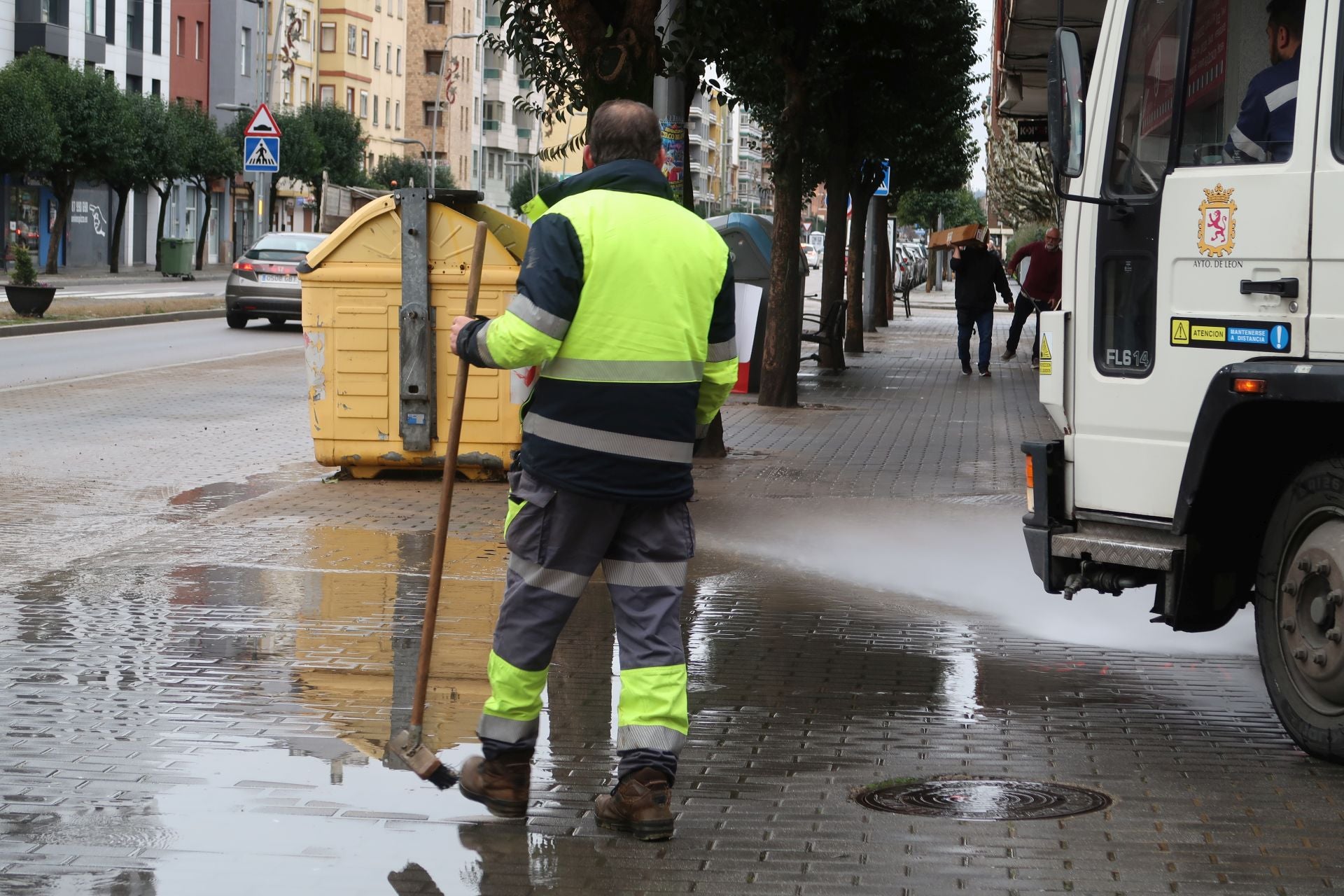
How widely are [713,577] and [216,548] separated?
2523 mm

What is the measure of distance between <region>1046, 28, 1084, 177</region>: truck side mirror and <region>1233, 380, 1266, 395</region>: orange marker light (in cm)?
97

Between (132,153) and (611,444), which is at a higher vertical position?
(132,153)

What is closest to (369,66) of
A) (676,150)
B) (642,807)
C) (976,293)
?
(976,293)

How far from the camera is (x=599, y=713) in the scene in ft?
19.9

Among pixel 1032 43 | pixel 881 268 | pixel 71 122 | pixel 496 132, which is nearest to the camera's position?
pixel 1032 43

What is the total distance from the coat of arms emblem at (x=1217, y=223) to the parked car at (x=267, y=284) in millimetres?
25196

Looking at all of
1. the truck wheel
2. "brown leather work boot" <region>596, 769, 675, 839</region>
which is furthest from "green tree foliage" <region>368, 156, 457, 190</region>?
"brown leather work boot" <region>596, 769, 675, 839</region>

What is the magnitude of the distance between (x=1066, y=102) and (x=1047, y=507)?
4.45 ft

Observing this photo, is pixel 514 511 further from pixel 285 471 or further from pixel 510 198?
pixel 510 198

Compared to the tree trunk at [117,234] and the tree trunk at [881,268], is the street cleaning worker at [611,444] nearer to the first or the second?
the tree trunk at [881,268]

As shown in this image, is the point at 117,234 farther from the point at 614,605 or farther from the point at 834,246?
the point at 614,605

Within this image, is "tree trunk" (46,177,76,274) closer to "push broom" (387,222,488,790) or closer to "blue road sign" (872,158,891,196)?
"blue road sign" (872,158,891,196)

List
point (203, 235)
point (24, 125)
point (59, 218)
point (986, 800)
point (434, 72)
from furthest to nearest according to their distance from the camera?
1. point (434, 72)
2. point (203, 235)
3. point (59, 218)
4. point (24, 125)
5. point (986, 800)

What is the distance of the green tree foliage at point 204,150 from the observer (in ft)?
202
